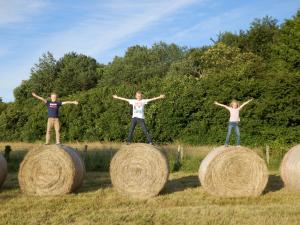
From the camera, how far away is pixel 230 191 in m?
11.6

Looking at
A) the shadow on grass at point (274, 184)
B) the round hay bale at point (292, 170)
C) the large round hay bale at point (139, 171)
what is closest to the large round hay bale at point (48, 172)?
the large round hay bale at point (139, 171)

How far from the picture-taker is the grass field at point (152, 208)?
331 inches

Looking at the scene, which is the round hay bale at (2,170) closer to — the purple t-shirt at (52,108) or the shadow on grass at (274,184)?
the purple t-shirt at (52,108)

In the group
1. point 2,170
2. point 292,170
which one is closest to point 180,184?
point 292,170

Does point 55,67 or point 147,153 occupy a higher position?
point 55,67

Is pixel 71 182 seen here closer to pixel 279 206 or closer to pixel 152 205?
pixel 152 205

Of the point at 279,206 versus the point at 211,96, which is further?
the point at 211,96

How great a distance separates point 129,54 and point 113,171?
4351cm

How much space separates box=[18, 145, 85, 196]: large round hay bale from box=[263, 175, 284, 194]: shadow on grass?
465 cm

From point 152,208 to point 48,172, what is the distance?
120 inches

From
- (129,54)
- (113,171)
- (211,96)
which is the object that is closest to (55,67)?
(129,54)

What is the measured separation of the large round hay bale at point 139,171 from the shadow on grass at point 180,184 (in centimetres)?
47

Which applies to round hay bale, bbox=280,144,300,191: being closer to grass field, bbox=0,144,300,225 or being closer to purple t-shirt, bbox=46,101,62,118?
grass field, bbox=0,144,300,225

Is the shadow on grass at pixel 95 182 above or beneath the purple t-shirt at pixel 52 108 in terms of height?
beneath
